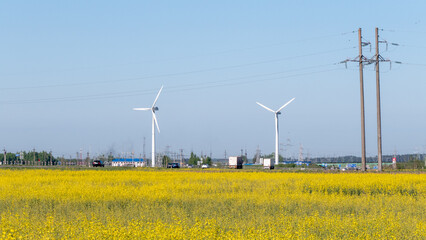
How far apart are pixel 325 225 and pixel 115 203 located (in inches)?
462

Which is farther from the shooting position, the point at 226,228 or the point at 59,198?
the point at 59,198

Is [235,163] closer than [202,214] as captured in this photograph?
No

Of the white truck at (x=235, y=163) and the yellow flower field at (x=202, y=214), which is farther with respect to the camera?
the white truck at (x=235, y=163)

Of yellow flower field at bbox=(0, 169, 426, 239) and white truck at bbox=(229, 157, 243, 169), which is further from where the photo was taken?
white truck at bbox=(229, 157, 243, 169)

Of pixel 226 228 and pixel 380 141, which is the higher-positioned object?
pixel 380 141

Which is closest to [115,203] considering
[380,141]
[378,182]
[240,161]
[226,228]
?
[226,228]

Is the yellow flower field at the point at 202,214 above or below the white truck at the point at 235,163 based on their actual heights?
below

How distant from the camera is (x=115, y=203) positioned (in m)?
27.6

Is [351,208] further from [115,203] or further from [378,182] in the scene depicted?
[378,182]

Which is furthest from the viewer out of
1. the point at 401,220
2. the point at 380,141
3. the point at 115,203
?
the point at 380,141

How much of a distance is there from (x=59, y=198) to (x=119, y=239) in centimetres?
1500

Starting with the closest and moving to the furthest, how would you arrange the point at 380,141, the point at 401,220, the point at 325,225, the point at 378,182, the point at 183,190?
the point at 325,225 < the point at 401,220 < the point at 183,190 < the point at 378,182 < the point at 380,141

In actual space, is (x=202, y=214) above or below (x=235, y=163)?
below

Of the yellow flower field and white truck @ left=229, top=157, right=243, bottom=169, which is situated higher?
white truck @ left=229, top=157, right=243, bottom=169
